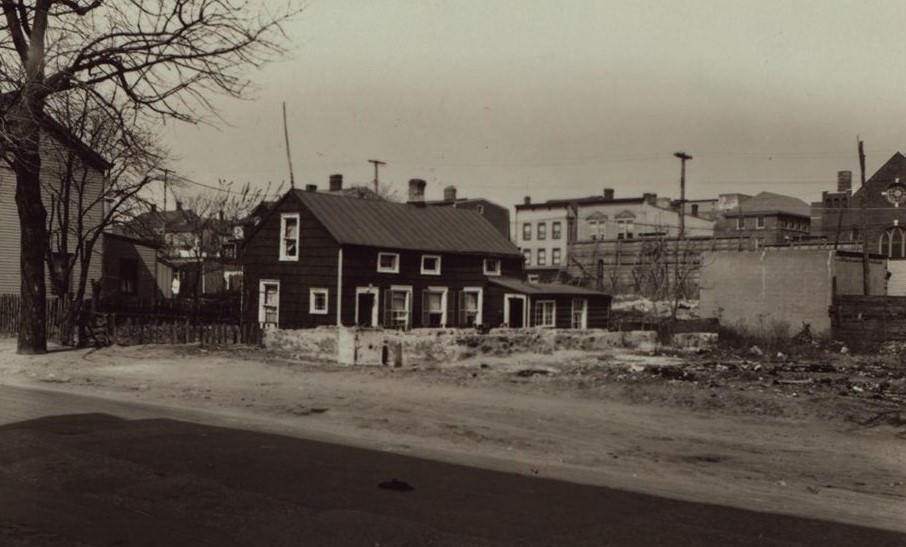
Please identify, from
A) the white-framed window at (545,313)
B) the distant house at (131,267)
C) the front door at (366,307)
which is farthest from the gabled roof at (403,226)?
the distant house at (131,267)

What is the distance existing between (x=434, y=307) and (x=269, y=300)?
25.3 feet

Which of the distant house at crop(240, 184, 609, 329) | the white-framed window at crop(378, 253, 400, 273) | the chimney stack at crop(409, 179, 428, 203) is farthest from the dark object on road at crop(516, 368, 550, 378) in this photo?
the chimney stack at crop(409, 179, 428, 203)

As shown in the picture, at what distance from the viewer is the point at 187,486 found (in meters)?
7.43

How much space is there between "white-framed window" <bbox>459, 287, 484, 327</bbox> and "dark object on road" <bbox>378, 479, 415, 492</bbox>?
3123 centimetres

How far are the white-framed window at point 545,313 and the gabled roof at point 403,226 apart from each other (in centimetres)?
384

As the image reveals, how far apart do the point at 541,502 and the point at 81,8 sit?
1826cm

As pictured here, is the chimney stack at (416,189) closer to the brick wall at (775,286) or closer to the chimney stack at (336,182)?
the chimney stack at (336,182)

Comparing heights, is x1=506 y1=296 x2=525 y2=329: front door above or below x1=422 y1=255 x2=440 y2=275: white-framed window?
below

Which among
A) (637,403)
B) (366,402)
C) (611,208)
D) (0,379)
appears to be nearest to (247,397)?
(366,402)

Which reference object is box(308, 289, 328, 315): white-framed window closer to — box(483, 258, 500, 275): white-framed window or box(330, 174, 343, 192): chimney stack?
box(483, 258, 500, 275): white-framed window

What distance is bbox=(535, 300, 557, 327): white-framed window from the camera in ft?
130

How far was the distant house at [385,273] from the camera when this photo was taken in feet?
115

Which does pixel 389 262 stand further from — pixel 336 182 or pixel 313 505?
pixel 313 505

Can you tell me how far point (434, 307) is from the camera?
127 ft
